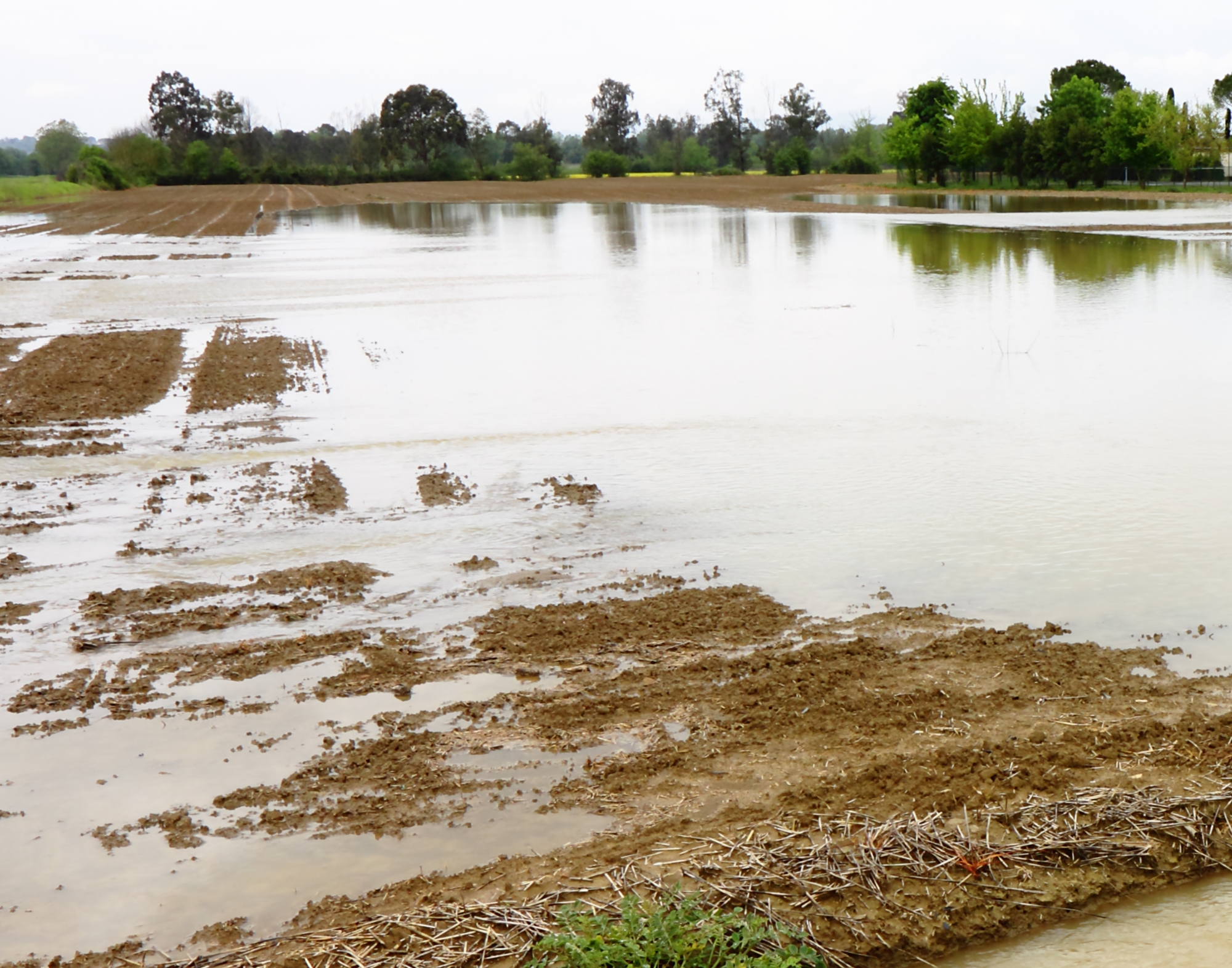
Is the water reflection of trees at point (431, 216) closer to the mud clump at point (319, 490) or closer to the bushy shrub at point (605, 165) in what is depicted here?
the mud clump at point (319, 490)

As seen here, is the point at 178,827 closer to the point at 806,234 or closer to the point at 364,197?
the point at 806,234

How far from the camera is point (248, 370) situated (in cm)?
1495

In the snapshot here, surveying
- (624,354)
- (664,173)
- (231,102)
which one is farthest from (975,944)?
(231,102)

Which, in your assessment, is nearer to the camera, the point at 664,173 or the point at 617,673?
the point at 617,673

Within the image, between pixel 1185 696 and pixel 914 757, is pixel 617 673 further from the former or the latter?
pixel 1185 696

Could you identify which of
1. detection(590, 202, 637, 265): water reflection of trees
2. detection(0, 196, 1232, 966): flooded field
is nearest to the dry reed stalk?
detection(0, 196, 1232, 966): flooded field

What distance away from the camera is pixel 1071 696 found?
18.6ft

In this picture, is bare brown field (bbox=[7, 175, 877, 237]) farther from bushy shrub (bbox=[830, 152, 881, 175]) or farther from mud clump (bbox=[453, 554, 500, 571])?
mud clump (bbox=[453, 554, 500, 571])

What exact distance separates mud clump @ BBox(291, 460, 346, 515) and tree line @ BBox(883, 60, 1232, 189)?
66.3 m

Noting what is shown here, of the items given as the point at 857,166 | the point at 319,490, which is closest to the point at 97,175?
the point at 857,166

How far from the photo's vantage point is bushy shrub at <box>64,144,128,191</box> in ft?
336

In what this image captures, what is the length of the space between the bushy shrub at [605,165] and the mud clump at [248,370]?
379 feet

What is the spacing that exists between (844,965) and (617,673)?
248 centimetres

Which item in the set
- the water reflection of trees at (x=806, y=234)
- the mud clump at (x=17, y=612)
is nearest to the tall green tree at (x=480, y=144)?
the water reflection of trees at (x=806, y=234)
